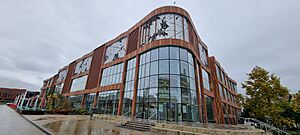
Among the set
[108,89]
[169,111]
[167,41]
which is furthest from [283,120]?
[108,89]

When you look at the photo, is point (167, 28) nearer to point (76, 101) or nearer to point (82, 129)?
point (82, 129)

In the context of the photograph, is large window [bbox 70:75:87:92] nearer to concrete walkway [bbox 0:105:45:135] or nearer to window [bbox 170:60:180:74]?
concrete walkway [bbox 0:105:45:135]

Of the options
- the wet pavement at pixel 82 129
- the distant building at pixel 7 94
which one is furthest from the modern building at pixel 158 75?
the distant building at pixel 7 94

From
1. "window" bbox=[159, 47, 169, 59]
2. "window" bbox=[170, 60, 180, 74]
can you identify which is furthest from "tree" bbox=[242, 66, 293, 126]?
"window" bbox=[159, 47, 169, 59]

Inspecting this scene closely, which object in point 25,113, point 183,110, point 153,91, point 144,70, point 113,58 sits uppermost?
point 113,58

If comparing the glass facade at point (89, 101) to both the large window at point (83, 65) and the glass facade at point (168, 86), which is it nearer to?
the large window at point (83, 65)

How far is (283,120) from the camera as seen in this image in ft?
52.0

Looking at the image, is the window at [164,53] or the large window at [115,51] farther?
the large window at [115,51]

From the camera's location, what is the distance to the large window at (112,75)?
1051 inches

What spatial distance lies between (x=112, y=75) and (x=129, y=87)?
7.01m

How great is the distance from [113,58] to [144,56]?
10.5 metres

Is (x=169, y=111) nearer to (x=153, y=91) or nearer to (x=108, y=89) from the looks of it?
(x=153, y=91)

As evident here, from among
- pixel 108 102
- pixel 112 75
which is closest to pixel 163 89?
pixel 108 102

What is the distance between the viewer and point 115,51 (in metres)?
30.4
